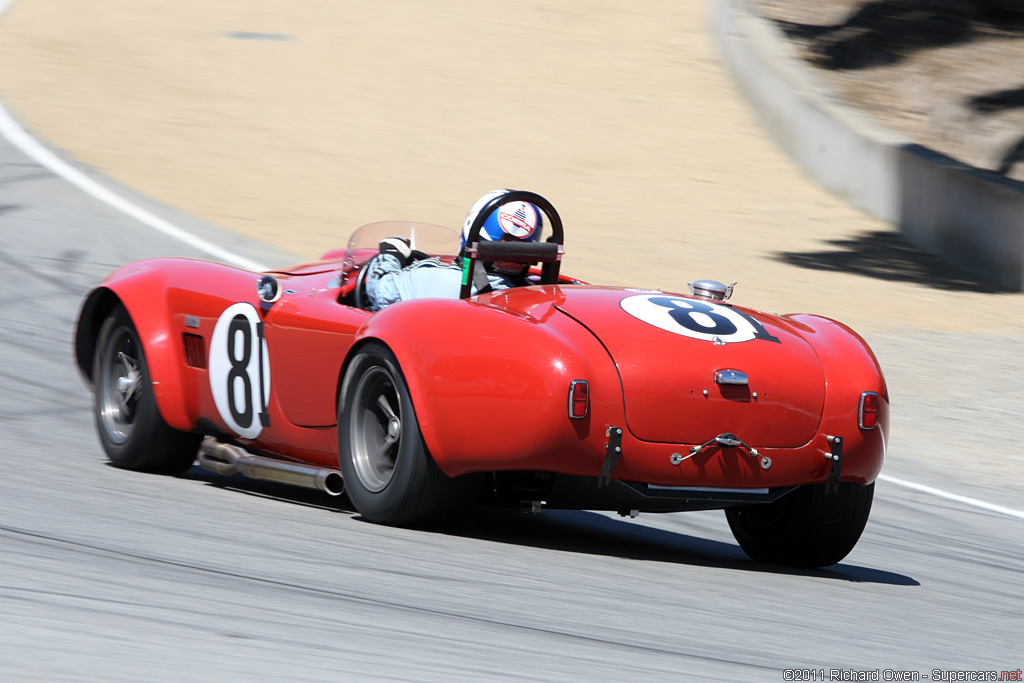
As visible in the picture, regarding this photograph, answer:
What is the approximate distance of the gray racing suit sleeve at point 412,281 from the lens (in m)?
5.73

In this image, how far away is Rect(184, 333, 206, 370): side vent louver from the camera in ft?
20.4

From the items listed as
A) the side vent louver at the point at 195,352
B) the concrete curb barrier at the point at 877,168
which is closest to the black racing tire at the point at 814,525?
the side vent louver at the point at 195,352

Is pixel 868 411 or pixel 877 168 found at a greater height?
pixel 868 411

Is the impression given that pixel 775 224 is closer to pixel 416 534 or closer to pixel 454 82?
pixel 454 82

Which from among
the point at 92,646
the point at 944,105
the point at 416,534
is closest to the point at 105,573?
the point at 92,646

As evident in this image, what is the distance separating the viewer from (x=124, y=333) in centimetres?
656

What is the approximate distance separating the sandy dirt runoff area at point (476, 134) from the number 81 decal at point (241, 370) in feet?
15.3

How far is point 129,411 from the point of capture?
21.4 ft

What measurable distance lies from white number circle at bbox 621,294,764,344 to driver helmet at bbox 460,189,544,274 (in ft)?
2.25

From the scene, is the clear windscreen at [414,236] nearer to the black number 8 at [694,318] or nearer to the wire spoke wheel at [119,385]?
the wire spoke wheel at [119,385]

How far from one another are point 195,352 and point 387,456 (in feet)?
4.53

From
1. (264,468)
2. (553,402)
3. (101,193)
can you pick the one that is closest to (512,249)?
(553,402)

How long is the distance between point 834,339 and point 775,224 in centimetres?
994

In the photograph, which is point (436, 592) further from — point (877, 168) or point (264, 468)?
point (877, 168)
